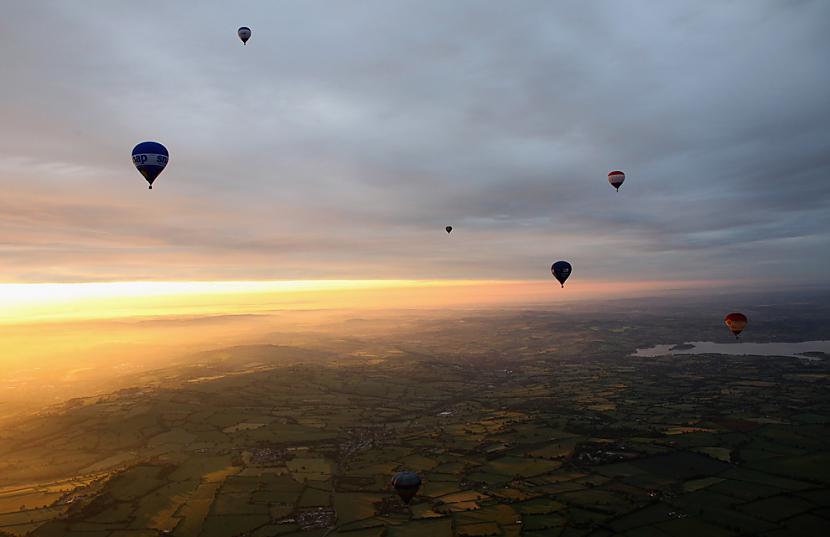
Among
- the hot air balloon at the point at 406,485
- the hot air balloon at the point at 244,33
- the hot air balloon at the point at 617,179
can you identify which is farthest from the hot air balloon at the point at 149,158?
the hot air balloon at the point at 617,179

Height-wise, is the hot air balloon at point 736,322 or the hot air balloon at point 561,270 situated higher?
the hot air balloon at point 561,270

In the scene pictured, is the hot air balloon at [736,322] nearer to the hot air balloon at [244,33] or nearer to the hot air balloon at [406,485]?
the hot air balloon at [406,485]

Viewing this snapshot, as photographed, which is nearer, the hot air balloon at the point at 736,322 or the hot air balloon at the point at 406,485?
the hot air balloon at the point at 406,485

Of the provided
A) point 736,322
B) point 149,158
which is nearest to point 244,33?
point 149,158

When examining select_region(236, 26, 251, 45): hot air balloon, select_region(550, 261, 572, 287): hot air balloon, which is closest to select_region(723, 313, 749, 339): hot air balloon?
select_region(550, 261, 572, 287): hot air balloon

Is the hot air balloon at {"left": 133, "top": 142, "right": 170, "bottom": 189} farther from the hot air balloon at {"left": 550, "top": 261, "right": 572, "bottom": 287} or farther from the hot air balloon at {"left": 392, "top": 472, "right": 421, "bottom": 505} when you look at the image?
the hot air balloon at {"left": 550, "top": 261, "right": 572, "bottom": 287}

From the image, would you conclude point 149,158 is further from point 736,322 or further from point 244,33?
point 736,322
